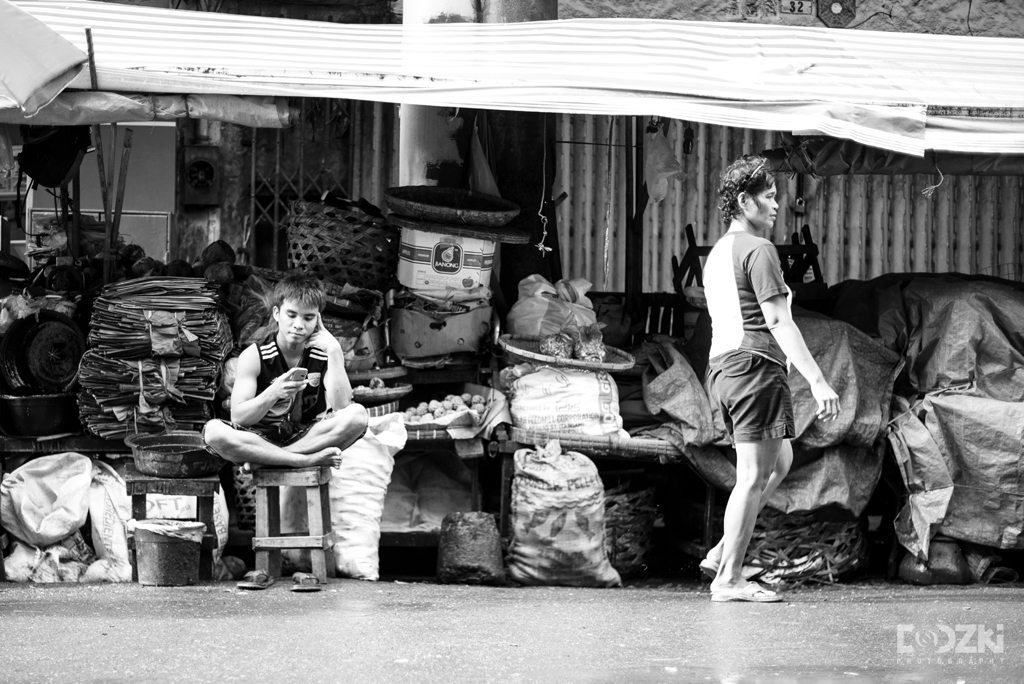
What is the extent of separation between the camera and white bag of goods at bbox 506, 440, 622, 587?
22.2ft

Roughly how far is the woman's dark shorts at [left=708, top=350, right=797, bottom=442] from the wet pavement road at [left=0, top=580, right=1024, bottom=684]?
2.74 ft

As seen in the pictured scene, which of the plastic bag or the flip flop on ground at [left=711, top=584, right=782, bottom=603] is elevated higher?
the plastic bag

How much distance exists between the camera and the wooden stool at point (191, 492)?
630 cm

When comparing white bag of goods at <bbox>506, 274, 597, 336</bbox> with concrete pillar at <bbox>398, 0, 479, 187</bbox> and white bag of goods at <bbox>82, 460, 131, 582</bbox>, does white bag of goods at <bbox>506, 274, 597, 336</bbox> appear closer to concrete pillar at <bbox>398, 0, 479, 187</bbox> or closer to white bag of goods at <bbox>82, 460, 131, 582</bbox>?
concrete pillar at <bbox>398, 0, 479, 187</bbox>

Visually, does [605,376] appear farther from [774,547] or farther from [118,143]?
[118,143]

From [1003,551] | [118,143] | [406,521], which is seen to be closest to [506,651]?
[406,521]

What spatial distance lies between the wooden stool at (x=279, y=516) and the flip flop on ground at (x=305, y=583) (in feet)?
0.18

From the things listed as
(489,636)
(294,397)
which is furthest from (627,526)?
(489,636)

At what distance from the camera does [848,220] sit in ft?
32.5

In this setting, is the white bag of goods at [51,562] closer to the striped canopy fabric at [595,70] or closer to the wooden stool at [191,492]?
the wooden stool at [191,492]

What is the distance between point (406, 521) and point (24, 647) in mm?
2783

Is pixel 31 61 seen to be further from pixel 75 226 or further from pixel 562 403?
pixel 562 403

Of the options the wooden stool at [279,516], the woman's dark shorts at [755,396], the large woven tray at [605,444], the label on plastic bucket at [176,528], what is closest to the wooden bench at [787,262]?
the large woven tray at [605,444]

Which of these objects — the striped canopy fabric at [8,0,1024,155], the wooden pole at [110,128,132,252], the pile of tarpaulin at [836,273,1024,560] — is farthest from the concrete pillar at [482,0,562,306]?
the wooden pole at [110,128,132,252]
